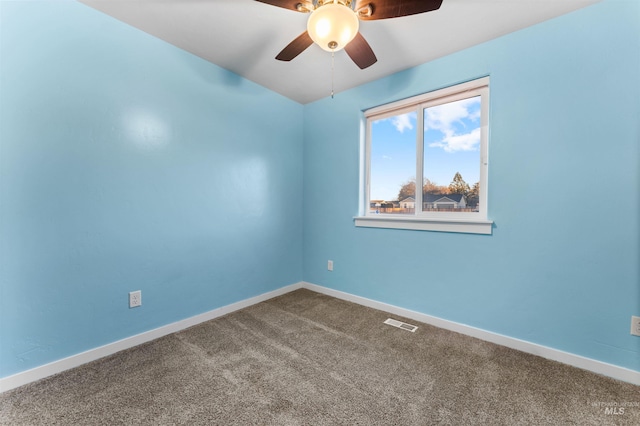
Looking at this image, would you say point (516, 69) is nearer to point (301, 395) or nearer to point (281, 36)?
point (281, 36)

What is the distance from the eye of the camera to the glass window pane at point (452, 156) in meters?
2.10

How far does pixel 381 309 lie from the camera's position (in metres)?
2.52

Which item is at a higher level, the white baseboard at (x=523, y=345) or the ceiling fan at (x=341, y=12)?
the ceiling fan at (x=341, y=12)

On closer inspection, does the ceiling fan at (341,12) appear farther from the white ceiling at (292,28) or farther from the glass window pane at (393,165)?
the glass window pane at (393,165)

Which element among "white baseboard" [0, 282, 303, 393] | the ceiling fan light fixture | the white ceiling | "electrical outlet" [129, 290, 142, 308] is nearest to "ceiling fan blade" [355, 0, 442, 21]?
the ceiling fan light fixture

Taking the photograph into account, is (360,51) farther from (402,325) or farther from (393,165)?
(402,325)

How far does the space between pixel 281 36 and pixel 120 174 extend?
5.12 feet

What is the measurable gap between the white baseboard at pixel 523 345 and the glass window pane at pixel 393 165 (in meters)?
0.98

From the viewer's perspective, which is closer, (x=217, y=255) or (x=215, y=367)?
(x=215, y=367)

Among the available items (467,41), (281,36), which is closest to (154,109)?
(281,36)

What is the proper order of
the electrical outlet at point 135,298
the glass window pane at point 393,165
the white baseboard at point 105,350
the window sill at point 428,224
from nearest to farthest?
the white baseboard at point 105,350 → the electrical outlet at point 135,298 → the window sill at point 428,224 → the glass window pane at point 393,165

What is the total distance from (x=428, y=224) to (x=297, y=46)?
175cm

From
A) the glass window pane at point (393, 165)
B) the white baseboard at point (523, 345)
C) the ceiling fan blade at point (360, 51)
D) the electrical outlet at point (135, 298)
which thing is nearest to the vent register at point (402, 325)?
the white baseboard at point (523, 345)

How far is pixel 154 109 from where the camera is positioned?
6.29 ft
